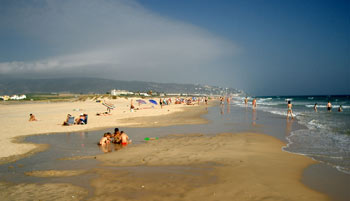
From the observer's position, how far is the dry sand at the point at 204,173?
5121 mm

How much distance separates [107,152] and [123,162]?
178 cm

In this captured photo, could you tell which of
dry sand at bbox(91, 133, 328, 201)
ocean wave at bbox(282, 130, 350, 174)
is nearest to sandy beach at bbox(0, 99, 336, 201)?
dry sand at bbox(91, 133, 328, 201)

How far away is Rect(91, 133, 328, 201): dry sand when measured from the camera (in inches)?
202

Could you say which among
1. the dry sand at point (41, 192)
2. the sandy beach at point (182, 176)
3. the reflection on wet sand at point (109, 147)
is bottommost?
the reflection on wet sand at point (109, 147)

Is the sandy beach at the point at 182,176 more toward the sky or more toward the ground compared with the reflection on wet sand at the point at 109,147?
→ more toward the sky

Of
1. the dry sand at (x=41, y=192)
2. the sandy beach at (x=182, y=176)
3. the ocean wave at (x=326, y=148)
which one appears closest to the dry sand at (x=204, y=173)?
the sandy beach at (x=182, y=176)

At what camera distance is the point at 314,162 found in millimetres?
7488

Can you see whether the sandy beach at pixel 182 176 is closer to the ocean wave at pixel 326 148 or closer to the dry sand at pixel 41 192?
the dry sand at pixel 41 192

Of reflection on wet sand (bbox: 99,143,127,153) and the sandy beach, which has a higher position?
the sandy beach

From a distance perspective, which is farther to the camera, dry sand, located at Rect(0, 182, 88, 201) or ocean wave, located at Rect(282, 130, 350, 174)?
ocean wave, located at Rect(282, 130, 350, 174)

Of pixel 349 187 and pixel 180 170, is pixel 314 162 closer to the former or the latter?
pixel 349 187

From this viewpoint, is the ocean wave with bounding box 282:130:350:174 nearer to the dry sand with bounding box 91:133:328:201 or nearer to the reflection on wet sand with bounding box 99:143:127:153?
the dry sand with bounding box 91:133:328:201

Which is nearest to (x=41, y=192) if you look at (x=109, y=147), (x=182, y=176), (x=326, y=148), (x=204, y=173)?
(x=182, y=176)

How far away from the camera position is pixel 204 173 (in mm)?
6469
